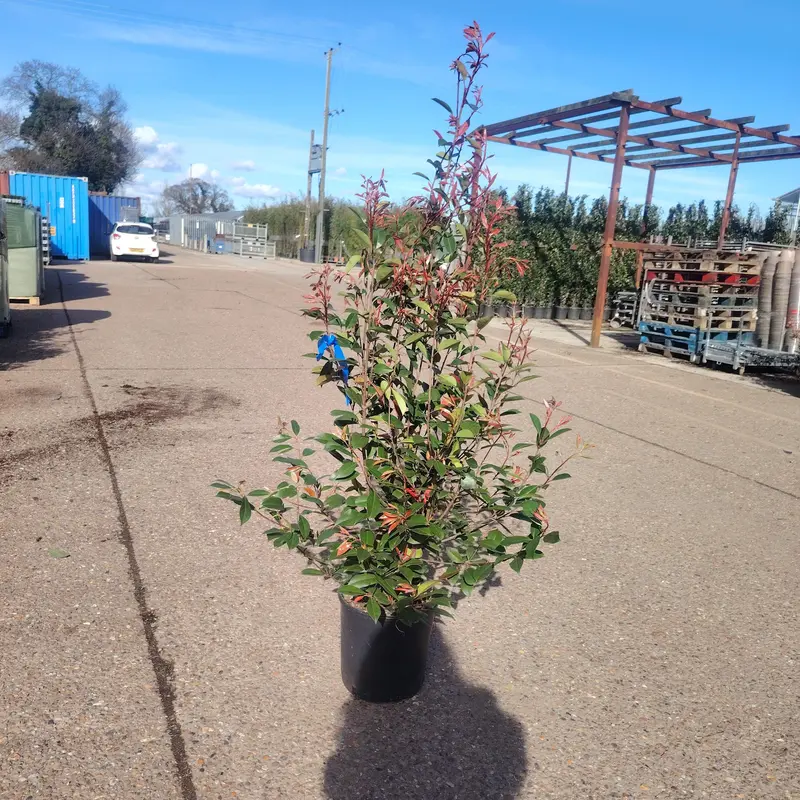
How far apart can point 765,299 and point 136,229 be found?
79.2 feet

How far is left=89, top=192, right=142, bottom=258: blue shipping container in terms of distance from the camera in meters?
32.6

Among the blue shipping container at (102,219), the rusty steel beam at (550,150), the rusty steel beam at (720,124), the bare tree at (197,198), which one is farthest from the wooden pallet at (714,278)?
the bare tree at (197,198)

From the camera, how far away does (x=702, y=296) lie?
11.7 metres

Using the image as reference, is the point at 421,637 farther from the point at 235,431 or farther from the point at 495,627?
the point at 235,431

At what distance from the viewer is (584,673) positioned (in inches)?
123

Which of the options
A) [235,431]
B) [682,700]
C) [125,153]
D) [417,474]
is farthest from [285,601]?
[125,153]

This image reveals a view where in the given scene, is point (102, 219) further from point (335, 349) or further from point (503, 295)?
point (503, 295)

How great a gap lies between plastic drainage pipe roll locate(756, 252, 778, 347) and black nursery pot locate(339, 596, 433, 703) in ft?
34.0

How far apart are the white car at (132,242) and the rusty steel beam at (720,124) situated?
69.9 ft

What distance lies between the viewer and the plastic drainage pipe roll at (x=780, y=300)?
11.2 meters

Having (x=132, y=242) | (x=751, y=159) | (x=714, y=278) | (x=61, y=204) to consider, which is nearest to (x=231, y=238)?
(x=132, y=242)

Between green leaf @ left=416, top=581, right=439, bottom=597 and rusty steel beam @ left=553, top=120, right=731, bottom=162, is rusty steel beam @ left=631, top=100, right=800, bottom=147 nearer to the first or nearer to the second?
rusty steel beam @ left=553, top=120, right=731, bottom=162

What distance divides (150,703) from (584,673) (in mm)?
1719

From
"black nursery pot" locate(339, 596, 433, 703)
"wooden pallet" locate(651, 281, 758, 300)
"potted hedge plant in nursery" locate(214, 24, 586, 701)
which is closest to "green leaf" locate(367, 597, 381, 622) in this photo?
"potted hedge plant in nursery" locate(214, 24, 586, 701)
